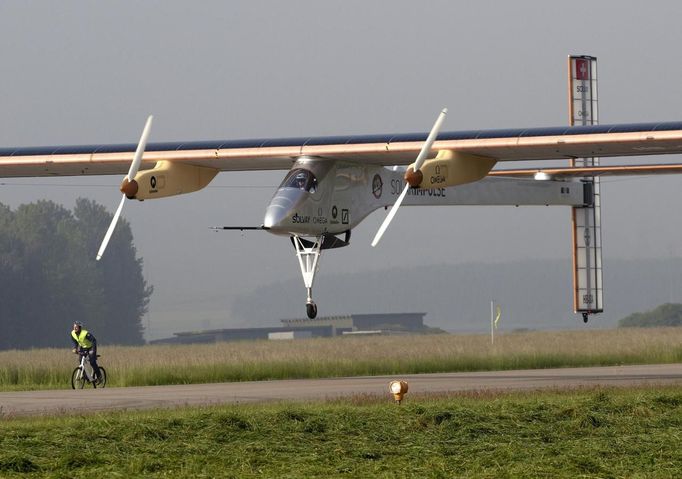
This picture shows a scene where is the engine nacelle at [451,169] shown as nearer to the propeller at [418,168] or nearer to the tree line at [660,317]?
the propeller at [418,168]

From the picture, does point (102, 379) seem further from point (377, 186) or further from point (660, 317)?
point (660, 317)

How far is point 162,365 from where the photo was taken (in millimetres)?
34188

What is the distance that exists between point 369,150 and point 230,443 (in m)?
16.7

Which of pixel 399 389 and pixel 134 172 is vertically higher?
pixel 134 172

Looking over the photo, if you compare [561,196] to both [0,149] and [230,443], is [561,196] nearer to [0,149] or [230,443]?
[0,149]

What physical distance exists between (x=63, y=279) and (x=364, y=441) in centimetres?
10246

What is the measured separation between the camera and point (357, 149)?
31266mm

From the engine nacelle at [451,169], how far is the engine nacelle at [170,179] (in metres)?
6.84

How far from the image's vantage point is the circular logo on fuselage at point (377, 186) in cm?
3347

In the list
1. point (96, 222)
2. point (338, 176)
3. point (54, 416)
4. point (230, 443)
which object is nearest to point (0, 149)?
point (338, 176)

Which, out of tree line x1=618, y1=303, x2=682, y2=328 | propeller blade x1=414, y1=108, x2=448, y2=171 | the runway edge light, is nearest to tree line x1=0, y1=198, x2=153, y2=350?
tree line x1=618, y1=303, x2=682, y2=328

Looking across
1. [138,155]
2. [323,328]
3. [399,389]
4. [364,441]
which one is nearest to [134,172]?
[138,155]

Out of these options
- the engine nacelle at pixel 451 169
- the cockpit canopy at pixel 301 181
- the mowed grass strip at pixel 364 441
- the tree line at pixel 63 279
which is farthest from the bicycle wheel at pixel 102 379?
the tree line at pixel 63 279

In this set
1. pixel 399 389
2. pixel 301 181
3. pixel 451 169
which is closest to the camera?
pixel 399 389
